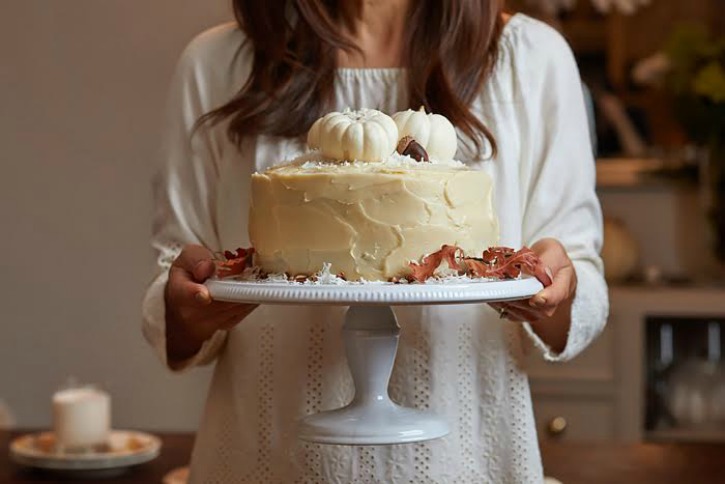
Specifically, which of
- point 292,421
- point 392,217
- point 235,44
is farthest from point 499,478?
point 235,44

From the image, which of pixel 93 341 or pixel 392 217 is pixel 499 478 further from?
pixel 93 341

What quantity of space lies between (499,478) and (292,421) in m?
0.26

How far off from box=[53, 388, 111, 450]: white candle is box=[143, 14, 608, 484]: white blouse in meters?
0.76

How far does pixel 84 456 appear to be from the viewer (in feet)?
7.39

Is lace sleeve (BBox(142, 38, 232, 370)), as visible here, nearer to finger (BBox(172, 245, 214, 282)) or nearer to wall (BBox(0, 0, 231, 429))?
finger (BBox(172, 245, 214, 282))

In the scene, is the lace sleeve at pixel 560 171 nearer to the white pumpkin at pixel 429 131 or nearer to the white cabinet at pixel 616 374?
the white pumpkin at pixel 429 131

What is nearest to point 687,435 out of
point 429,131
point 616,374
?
point 616,374

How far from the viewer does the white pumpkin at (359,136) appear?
1.38 metres

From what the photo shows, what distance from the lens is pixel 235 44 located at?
169 cm

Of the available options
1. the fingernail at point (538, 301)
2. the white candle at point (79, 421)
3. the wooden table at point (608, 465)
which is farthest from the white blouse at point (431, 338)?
the white candle at point (79, 421)

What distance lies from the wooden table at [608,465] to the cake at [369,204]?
809 mm

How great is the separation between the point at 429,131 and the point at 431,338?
0.93 feet

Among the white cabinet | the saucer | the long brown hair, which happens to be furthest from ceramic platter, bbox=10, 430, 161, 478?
the white cabinet

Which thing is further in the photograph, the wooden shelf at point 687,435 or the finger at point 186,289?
Result: the wooden shelf at point 687,435
